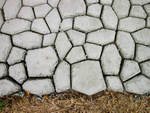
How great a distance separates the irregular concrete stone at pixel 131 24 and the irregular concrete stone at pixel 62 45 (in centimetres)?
82

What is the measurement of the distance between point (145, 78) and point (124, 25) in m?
0.83

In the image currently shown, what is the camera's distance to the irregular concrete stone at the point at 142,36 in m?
1.82

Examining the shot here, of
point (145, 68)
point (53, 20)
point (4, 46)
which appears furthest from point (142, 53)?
point (4, 46)

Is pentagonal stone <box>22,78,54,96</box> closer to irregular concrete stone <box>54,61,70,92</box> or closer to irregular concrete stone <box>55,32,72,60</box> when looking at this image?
irregular concrete stone <box>54,61,70,92</box>

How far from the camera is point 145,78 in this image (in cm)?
163

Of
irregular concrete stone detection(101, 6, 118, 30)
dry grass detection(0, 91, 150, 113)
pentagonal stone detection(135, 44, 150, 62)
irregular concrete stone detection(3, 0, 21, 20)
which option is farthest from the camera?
irregular concrete stone detection(3, 0, 21, 20)

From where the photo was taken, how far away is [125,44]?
1807 mm

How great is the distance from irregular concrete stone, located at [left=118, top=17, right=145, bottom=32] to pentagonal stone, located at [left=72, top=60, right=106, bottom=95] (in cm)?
72

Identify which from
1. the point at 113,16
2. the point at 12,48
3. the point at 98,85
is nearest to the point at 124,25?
the point at 113,16

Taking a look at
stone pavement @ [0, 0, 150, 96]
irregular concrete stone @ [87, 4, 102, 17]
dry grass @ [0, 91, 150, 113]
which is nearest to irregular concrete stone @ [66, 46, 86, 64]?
stone pavement @ [0, 0, 150, 96]

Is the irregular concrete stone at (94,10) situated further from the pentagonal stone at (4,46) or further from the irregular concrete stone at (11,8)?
the pentagonal stone at (4,46)

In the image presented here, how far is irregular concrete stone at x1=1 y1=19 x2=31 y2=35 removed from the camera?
1.93 metres

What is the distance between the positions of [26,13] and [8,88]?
118 cm

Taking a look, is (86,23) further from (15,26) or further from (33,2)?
(15,26)
